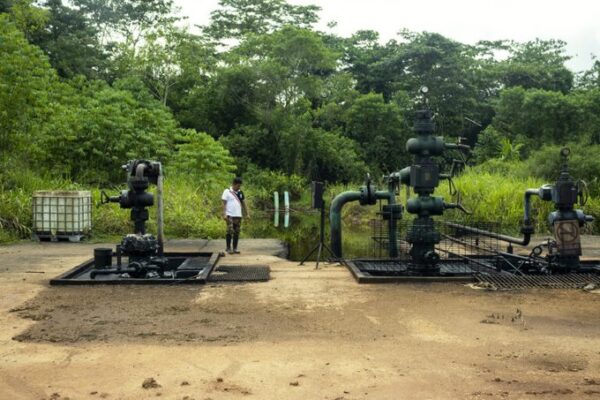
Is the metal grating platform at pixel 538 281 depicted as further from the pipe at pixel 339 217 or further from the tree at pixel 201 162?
the tree at pixel 201 162

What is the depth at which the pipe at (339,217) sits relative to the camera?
985 centimetres

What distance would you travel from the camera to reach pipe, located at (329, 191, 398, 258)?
985 centimetres

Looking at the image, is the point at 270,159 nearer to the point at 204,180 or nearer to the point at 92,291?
the point at 204,180

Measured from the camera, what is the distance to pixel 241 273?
877 centimetres

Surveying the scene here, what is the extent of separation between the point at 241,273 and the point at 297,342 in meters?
3.75

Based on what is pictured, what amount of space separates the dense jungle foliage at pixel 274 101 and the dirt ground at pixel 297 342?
A: 11345 millimetres

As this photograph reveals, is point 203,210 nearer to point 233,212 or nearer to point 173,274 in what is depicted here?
point 233,212

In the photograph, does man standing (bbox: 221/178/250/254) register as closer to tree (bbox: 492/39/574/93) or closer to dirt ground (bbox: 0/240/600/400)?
dirt ground (bbox: 0/240/600/400)

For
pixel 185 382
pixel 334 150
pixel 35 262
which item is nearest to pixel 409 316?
pixel 185 382

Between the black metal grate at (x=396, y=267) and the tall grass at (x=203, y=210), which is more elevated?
the tall grass at (x=203, y=210)

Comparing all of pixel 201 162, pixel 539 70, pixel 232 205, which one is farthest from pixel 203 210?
pixel 539 70

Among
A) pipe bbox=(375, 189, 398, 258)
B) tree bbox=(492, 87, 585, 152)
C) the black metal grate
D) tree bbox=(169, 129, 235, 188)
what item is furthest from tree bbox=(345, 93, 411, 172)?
the black metal grate

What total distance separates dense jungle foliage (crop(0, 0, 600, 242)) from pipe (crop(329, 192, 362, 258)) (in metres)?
8.52

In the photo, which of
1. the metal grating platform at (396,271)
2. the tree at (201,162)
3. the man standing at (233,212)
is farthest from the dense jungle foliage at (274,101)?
the metal grating platform at (396,271)
